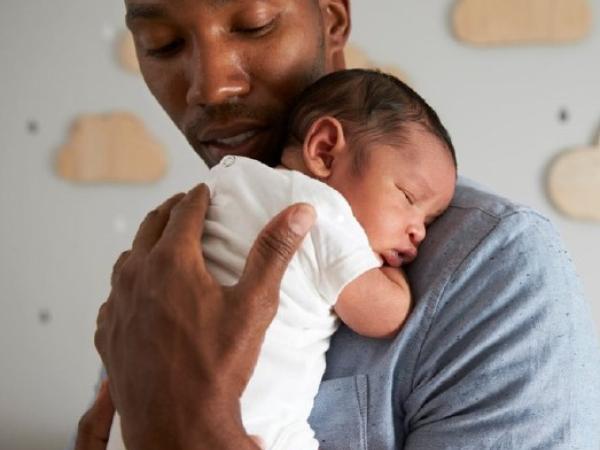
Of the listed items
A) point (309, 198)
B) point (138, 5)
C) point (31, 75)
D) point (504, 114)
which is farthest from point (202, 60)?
point (31, 75)

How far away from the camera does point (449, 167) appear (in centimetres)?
87

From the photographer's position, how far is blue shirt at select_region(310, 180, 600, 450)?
722 mm

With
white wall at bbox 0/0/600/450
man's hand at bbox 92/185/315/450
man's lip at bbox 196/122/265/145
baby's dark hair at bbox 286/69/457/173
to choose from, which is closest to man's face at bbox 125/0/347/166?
man's lip at bbox 196/122/265/145

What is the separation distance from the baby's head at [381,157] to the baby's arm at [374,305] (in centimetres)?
6

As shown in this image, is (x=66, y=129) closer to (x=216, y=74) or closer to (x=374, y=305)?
(x=216, y=74)

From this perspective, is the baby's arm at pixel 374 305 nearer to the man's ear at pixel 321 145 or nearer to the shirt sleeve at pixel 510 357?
the shirt sleeve at pixel 510 357

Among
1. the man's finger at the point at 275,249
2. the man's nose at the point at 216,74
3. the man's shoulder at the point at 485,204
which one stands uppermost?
the man's nose at the point at 216,74

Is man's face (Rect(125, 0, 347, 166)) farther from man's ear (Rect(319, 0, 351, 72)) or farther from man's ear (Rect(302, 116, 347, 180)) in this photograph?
man's ear (Rect(302, 116, 347, 180))

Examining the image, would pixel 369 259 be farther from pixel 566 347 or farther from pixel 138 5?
pixel 138 5

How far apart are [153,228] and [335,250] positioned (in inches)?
8.1

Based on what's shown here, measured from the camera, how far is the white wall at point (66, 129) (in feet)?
7.18

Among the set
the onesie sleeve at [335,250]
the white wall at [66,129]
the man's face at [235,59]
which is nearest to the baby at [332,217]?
the onesie sleeve at [335,250]

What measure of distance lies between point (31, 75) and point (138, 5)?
4.92ft

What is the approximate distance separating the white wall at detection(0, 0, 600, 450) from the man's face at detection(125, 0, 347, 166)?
1208 mm
